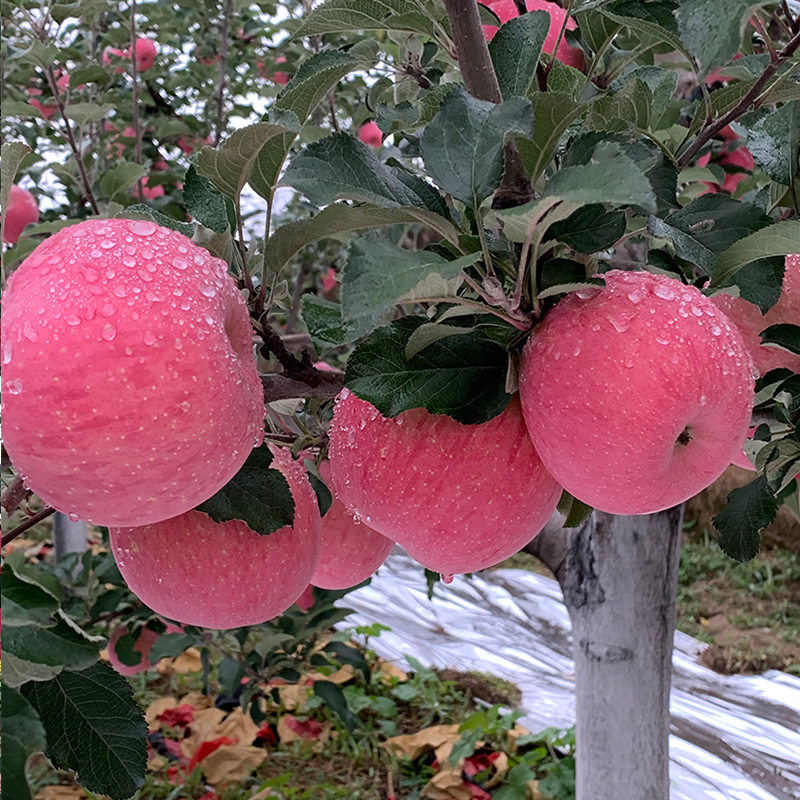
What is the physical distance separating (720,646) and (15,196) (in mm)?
2479

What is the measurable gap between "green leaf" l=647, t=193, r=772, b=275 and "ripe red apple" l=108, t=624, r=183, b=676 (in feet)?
4.37

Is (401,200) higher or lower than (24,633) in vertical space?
higher

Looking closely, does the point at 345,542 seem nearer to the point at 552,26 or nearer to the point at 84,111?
the point at 552,26

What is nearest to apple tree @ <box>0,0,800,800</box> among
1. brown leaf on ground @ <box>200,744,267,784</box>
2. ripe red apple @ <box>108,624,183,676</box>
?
ripe red apple @ <box>108,624,183,676</box>

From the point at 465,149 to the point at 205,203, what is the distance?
199 millimetres

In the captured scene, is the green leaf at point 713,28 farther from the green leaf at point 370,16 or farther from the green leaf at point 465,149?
the green leaf at point 370,16

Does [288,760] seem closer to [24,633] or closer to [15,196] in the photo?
[15,196]

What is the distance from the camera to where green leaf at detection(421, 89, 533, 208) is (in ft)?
1.32

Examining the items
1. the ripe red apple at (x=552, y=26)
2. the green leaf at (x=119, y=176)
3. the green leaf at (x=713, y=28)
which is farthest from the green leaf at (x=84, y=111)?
the green leaf at (x=713, y=28)

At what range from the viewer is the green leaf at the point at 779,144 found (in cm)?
57

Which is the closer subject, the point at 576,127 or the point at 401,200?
the point at 401,200

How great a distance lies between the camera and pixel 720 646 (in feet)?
8.89

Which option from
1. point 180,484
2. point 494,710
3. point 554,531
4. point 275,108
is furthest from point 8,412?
point 494,710

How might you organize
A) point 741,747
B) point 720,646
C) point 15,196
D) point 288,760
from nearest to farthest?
1. point 15,196
2. point 741,747
3. point 288,760
4. point 720,646
